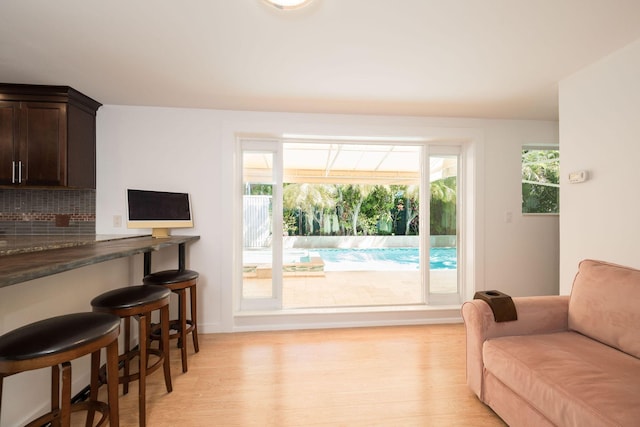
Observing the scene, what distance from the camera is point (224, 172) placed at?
2.92 meters

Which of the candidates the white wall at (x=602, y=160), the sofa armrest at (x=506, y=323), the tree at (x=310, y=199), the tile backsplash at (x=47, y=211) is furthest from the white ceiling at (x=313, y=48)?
the tree at (x=310, y=199)

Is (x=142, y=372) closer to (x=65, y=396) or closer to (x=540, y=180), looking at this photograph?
(x=65, y=396)

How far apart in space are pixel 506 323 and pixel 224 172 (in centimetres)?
271

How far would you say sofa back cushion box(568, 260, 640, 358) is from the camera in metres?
1.47

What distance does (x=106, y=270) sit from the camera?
2219mm

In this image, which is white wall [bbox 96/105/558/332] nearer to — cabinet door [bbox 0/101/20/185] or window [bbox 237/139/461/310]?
window [bbox 237/139/461/310]

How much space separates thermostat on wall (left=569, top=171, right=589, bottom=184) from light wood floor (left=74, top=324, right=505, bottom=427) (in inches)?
67.5

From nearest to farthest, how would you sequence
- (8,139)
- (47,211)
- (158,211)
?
(8,139) → (158,211) → (47,211)

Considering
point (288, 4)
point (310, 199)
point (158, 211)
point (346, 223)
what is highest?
point (288, 4)

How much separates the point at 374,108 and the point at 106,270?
2803mm

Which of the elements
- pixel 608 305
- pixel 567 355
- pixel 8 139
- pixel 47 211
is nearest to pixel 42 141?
pixel 8 139

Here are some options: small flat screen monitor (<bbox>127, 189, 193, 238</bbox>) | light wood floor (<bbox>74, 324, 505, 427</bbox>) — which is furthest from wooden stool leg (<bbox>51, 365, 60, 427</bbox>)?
small flat screen monitor (<bbox>127, 189, 193, 238</bbox>)

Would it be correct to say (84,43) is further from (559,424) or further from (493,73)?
(559,424)

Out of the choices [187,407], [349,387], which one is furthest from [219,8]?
[349,387]
